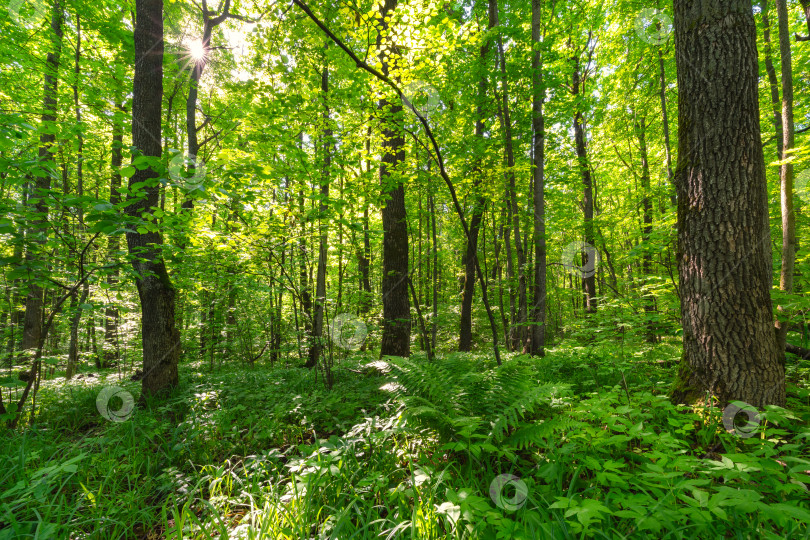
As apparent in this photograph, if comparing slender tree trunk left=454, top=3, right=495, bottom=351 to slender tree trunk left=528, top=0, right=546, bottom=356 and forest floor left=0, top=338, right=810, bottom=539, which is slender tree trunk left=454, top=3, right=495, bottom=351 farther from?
forest floor left=0, top=338, right=810, bottom=539

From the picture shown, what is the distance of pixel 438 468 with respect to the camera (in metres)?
2.34

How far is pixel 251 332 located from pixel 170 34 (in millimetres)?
9322

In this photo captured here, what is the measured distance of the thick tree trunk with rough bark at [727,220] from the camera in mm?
2504

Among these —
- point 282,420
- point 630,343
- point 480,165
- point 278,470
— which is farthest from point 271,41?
point 630,343

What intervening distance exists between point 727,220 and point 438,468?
3189 mm

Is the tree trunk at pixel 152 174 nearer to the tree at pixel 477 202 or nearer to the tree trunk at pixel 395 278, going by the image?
the tree trunk at pixel 395 278

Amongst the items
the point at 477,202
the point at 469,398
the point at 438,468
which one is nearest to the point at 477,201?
the point at 477,202

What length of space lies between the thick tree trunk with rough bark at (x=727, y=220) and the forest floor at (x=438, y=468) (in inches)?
15.5

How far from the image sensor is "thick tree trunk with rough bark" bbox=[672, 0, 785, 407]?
8.21 feet

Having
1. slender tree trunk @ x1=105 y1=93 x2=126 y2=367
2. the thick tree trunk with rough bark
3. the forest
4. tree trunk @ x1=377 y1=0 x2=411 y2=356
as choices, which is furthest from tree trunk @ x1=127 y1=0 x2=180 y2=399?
the thick tree trunk with rough bark

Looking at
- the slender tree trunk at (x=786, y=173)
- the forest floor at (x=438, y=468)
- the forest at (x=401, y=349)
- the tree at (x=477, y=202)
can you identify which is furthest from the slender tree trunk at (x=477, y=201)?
the slender tree trunk at (x=786, y=173)

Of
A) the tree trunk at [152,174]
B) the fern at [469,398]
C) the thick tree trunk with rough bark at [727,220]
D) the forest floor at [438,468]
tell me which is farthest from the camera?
the tree trunk at [152,174]

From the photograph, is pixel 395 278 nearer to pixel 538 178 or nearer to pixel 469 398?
pixel 469 398

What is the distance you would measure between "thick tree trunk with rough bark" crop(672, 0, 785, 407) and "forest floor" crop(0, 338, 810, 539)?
0.39m
